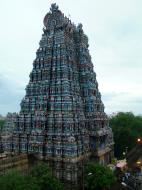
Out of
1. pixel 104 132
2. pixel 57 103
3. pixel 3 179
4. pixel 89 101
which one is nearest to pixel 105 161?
pixel 104 132

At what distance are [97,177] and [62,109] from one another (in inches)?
512

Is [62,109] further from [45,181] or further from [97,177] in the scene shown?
[45,181]

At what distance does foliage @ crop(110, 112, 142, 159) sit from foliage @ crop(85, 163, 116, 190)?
25925 mm

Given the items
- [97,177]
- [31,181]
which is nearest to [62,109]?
[97,177]

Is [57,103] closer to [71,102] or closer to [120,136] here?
[71,102]

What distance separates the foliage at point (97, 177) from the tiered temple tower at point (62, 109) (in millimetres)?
2103

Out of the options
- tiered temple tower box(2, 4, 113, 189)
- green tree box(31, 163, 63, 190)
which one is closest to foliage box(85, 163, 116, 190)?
tiered temple tower box(2, 4, 113, 189)

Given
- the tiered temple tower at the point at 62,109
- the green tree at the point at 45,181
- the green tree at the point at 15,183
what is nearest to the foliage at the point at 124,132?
the tiered temple tower at the point at 62,109

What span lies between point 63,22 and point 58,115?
19556 mm

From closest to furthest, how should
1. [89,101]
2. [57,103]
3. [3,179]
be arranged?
1. [3,179]
2. [57,103]
3. [89,101]

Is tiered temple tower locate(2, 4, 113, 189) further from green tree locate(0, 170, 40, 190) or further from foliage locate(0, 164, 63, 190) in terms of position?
green tree locate(0, 170, 40, 190)

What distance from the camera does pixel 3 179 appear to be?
3528cm

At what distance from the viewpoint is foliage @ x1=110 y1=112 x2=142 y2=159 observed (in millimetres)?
72188

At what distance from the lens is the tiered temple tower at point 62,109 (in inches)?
1892
